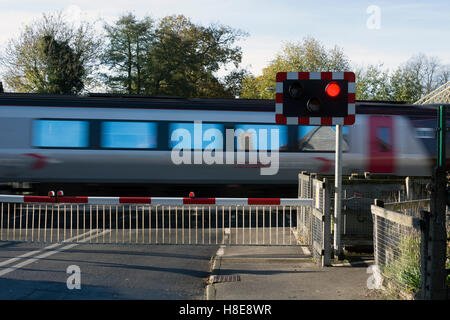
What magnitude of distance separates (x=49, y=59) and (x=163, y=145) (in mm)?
24884

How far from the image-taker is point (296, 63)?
45.4m

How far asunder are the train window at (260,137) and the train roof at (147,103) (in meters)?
0.63

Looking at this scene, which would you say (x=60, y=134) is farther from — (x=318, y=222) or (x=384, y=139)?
(x=318, y=222)

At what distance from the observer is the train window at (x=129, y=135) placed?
17328 mm

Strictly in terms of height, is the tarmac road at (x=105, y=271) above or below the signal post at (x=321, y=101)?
below

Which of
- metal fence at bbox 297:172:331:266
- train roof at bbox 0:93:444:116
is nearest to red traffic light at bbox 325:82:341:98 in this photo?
metal fence at bbox 297:172:331:266

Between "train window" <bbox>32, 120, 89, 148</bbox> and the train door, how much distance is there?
978 centimetres

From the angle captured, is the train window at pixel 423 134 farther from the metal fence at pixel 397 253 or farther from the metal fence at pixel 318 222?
the metal fence at pixel 397 253

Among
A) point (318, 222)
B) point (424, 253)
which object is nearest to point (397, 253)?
point (424, 253)

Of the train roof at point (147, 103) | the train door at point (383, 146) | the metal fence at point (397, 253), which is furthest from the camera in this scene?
the train door at point (383, 146)

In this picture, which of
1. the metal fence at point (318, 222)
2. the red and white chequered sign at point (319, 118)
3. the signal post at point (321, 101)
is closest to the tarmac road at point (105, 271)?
the metal fence at point (318, 222)

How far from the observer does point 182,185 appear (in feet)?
58.0
